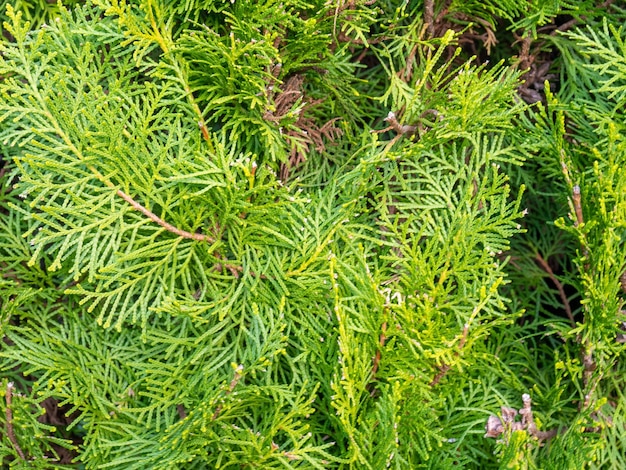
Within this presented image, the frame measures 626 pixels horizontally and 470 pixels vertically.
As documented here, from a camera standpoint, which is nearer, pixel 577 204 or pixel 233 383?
pixel 233 383

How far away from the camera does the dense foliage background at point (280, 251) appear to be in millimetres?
1161

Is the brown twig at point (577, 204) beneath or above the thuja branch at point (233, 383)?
above

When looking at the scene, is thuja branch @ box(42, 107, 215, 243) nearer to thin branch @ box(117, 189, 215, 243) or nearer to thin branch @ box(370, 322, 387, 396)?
thin branch @ box(117, 189, 215, 243)

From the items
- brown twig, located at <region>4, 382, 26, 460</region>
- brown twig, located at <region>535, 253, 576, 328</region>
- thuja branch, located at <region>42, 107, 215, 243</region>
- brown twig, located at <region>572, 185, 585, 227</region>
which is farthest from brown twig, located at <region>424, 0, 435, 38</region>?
brown twig, located at <region>4, 382, 26, 460</region>

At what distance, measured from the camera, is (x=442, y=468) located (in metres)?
1.20

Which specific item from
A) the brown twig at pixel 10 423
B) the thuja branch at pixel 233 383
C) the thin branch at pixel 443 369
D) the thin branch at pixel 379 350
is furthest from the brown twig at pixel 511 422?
the brown twig at pixel 10 423

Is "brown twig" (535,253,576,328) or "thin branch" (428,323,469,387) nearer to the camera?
"thin branch" (428,323,469,387)

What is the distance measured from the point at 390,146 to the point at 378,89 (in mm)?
287

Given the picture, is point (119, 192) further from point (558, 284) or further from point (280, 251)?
point (558, 284)

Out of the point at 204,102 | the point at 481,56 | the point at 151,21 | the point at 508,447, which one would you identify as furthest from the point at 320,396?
the point at 481,56

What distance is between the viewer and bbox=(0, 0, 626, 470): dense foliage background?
3.81ft

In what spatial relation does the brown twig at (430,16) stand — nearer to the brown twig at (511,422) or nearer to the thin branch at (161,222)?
the thin branch at (161,222)

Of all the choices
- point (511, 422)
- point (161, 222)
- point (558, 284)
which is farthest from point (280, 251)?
point (558, 284)

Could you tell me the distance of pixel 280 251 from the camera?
128cm
